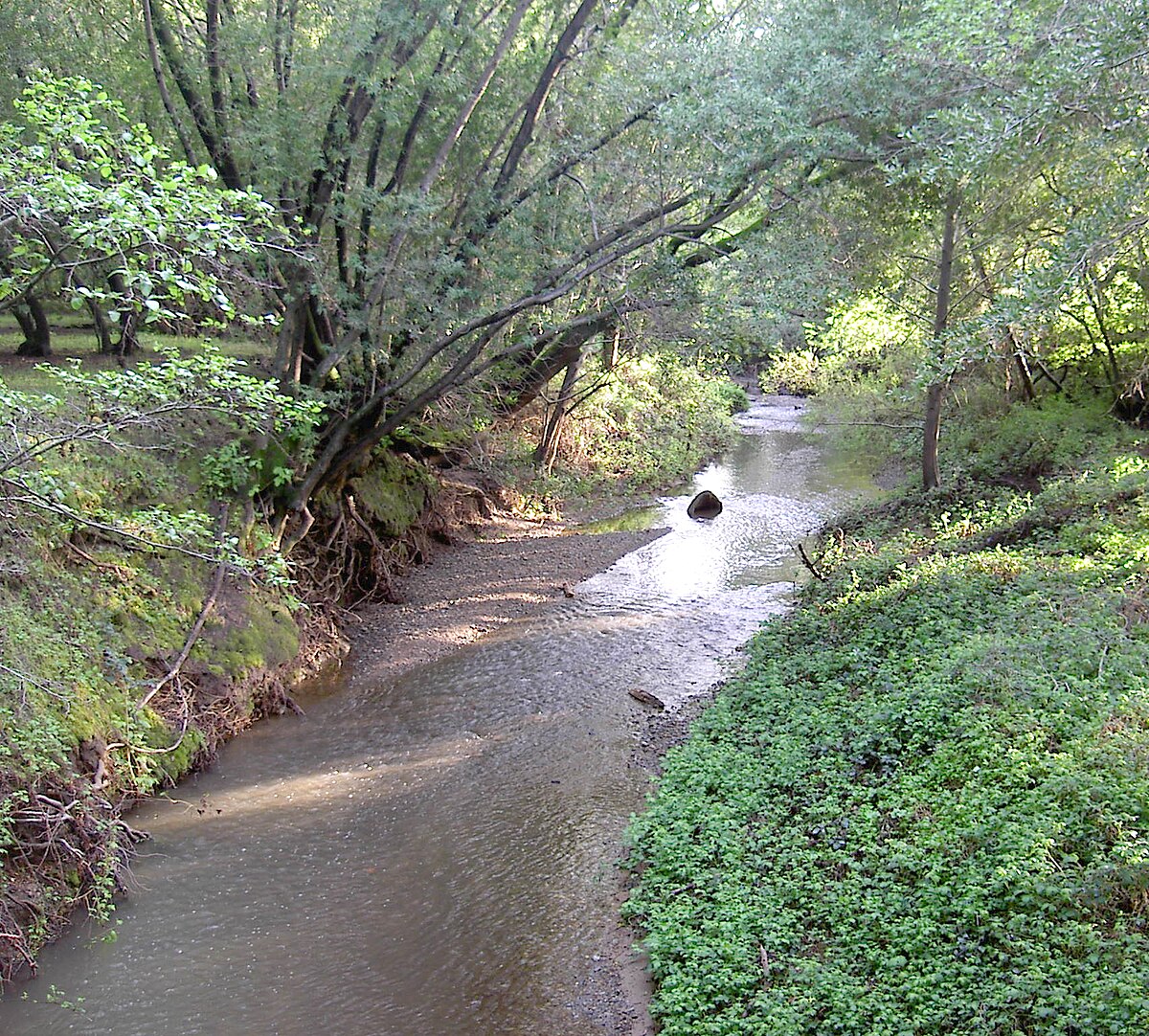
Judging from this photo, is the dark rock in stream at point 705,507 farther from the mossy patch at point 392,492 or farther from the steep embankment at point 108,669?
the steep embankment at point 108,669

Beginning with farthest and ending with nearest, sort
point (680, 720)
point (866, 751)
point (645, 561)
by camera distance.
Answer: point (645, 561) < point (680, 720) < point (866, 751)

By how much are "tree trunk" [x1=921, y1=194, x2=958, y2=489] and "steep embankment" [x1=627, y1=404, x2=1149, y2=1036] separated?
16.0 ft

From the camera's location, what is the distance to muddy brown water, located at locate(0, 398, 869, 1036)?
623cm

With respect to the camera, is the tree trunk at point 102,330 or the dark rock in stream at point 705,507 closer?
the tree trunk at point 102,330

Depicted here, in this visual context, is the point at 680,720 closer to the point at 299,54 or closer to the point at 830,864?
the point at 830,864

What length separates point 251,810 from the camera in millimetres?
8758

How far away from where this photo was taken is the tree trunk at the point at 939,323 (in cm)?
1452

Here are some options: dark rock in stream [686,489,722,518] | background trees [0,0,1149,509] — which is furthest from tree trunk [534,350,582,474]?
background trees [0,0,1149,509]

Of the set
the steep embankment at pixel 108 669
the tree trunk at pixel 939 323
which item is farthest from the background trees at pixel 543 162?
the steep embankment at pixel 108 669

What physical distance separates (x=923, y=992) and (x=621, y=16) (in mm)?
13087

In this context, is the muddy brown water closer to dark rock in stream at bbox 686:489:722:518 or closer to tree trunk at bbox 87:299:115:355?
dark rock in stream at bbox 686:489:722:518

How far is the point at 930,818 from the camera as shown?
6625 millimetres

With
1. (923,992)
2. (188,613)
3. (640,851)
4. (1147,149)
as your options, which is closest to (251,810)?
(188,613)

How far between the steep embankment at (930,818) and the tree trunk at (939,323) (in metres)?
4.88
